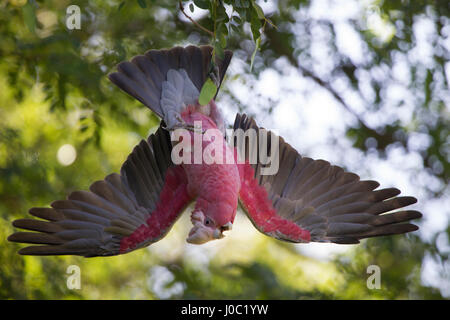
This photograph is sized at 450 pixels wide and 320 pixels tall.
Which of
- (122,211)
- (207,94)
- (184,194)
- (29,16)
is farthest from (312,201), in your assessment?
(29,16)

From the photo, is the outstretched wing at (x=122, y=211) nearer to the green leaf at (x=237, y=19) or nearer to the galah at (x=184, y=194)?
the galah at (x=184, y=194)

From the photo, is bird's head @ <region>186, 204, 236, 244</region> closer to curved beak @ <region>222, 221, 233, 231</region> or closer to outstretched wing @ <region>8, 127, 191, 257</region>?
curved beak @ <region>222, 221, 233, 231</region>

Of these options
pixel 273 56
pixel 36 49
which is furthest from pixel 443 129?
pixel 36 49

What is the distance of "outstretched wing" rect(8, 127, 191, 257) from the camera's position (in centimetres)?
234

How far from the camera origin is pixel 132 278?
472 centimetres

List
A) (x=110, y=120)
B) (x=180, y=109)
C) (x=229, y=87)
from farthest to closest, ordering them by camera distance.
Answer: (x=110, y=120), (x=229, y=87), (x=180, y=109)

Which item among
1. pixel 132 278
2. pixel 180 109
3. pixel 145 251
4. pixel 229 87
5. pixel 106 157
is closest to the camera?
pixel 180 109

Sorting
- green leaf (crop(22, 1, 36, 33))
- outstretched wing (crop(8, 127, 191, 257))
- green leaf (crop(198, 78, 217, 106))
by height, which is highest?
green leaf (crop(22, 1, 36, 33))

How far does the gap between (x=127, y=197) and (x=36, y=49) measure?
1286mm

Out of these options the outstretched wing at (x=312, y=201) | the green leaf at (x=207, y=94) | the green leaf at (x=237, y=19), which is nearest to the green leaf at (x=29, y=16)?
the green leaf at (x=207, y=94)

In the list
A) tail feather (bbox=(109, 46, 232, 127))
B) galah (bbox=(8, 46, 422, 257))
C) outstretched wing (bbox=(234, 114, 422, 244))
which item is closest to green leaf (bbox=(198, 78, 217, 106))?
galah (bbox=(8, 46, 422, 257))

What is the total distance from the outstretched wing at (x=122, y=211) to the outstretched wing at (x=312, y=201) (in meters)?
0.34

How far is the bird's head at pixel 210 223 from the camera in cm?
192

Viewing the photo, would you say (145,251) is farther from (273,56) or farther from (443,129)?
(443,129)
